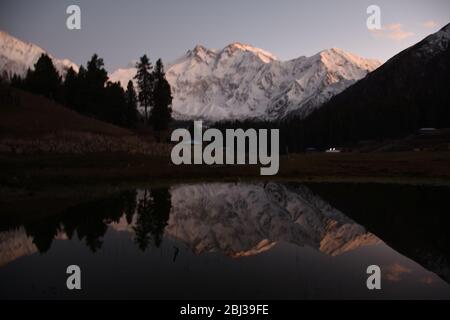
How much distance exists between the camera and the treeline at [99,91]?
96.2m

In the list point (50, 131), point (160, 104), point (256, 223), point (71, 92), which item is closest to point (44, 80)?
point (71, 92)

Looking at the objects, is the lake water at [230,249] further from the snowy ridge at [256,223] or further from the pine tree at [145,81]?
the pine tree at [145,81]

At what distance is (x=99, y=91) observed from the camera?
10325 centimetres

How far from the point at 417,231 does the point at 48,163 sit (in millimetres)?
43846

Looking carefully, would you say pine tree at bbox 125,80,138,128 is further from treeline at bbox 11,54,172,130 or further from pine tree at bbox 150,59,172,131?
pine tree at bbox 150,59,172,131

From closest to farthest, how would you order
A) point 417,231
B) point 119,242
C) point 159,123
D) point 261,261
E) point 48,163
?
point 261,261 → point 119,242 → point 417,231 → point 48,163 → point 159,123

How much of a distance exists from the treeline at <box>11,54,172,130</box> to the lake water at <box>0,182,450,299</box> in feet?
206

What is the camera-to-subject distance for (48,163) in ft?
181

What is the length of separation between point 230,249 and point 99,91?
85929mm

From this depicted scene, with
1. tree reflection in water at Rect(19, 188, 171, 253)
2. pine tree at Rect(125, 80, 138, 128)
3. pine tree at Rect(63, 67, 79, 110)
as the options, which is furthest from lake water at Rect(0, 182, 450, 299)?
pine tree at Rect(125, 80, 138, 128)

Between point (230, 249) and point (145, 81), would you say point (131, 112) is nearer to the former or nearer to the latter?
point (145, 81)
